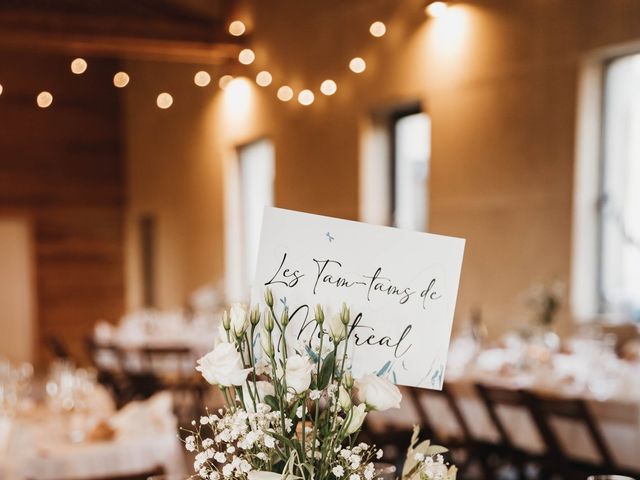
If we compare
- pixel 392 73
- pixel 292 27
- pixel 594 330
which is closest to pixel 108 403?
pixel 594 330

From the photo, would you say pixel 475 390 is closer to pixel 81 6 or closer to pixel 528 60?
pixel 528 60

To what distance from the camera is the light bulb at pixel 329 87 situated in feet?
26.4

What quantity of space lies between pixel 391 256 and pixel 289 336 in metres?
0.22

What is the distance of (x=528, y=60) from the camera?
588cm

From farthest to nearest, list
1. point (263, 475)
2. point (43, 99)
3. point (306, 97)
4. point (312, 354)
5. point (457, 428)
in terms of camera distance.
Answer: point (43, 99), point (306, 97), point (457, 428), point (312, 354), point (263, 475)

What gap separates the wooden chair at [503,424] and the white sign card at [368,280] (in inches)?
90.2

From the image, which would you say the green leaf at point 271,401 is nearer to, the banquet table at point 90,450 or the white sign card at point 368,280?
the white sign card at point 368,280

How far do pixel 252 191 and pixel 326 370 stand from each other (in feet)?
30.0

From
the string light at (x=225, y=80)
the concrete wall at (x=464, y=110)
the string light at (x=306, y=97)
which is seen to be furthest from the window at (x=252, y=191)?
the string light at (x=306, y=97)

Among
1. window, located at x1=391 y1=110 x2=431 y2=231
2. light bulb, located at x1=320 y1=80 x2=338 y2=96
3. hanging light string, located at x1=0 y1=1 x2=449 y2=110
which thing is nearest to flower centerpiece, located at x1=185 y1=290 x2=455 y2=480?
hanging light string, located at x1=0 y1=1 x2=449 y2=110

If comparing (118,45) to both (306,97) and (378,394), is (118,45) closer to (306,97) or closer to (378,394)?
(306,97)

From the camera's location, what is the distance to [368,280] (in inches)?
51.3

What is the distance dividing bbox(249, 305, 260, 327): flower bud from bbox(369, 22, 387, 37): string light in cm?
655

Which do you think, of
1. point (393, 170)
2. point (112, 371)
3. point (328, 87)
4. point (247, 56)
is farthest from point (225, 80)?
point (112, 371)
